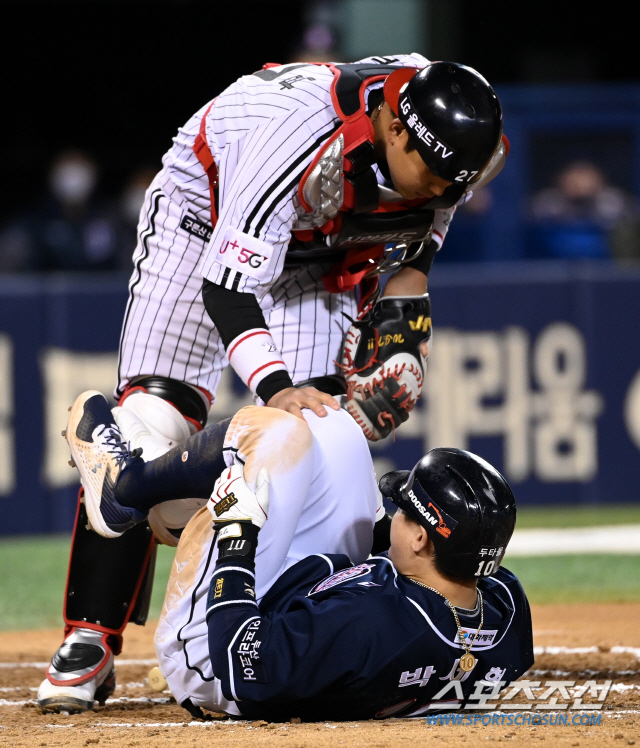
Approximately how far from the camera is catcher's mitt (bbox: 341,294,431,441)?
11.8ft

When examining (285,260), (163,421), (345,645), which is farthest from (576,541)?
(345,645)

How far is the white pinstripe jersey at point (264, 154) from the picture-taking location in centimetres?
317

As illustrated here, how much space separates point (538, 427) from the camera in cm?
828

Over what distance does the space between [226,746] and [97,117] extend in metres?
10.7

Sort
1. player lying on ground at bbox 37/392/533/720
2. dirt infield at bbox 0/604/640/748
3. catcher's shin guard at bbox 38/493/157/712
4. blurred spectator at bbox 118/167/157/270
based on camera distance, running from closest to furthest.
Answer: dirt infield at bbox 0/604/640/748, player lying on ground at bbox 37/392/533/720, catcher's shin guard at bbox 38/493/157/712, blurred spectator at bbox 118/167/157/270

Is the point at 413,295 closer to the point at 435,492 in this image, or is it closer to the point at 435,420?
the point at 435,492

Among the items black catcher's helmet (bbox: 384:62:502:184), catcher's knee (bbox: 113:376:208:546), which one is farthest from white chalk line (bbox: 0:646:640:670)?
black catcher's helmet (bbox: 384:62:502:184)

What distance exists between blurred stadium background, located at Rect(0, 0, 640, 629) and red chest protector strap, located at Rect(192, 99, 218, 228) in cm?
267

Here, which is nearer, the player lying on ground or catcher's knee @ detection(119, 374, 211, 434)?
the player lying on ground

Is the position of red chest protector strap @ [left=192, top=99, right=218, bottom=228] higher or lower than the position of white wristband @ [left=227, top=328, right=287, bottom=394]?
higher

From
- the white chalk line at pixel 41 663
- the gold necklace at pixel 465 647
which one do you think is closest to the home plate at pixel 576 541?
the white chalk line at pixel 41 663

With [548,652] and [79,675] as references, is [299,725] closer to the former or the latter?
[79,675]

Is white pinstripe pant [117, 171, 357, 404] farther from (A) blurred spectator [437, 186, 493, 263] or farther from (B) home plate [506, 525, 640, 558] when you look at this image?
(A) blurred spectator [437, 186, 493, 263]

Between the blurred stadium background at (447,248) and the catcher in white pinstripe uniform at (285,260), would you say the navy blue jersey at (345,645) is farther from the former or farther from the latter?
the blurred stadium background at (447,248)
